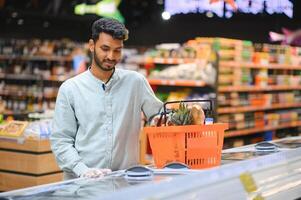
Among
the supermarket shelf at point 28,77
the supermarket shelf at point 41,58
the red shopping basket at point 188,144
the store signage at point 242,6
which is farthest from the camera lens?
the supermarket shelf at point 41,58

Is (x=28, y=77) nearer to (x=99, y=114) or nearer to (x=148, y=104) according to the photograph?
(x=148, y=104)

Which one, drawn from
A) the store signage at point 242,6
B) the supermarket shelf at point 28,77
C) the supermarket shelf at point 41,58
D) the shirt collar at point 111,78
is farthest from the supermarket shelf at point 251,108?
the shirt collar at point 111,78

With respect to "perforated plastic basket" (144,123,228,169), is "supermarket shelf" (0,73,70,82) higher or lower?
higher

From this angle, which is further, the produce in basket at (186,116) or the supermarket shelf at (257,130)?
the supermarket shelf at (257,130)

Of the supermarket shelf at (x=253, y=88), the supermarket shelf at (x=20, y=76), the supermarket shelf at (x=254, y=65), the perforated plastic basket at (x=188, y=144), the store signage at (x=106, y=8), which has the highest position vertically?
the store signage at (x=106, y=8)

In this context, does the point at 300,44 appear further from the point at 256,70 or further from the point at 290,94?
the point at 256,70

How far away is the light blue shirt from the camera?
9.30 ft

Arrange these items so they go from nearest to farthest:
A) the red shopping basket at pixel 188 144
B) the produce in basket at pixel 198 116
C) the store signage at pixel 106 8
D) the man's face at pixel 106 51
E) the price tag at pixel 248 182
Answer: the price tag at pixel 248 182, the red shopping basket at pixel 188 144, the produce in basket at pixel 198 116, the man's face at pixel 106 51, the store signage at pixel 106 8

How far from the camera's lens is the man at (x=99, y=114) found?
109 inches

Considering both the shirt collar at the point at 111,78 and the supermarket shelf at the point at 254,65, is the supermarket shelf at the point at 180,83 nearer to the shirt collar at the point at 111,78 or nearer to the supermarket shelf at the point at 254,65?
the supermarket shelf at the point at 254,65

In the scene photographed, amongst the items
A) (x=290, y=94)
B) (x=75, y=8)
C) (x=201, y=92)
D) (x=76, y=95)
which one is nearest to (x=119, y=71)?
(x=76, y=95)

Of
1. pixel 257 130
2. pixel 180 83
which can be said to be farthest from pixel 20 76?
pixel 257 130

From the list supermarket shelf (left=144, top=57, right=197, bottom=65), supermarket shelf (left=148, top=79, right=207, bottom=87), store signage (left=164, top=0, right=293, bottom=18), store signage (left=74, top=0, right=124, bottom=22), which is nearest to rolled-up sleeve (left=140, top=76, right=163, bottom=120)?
supermarket shelf (left=148, top=79, right=207, bottom=87)

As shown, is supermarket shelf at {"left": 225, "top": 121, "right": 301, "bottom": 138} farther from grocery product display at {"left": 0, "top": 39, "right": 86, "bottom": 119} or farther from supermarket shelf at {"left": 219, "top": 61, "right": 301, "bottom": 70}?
grocery product display at {"left": 0, "top": 39, "right": 86, "bottom": 119}
